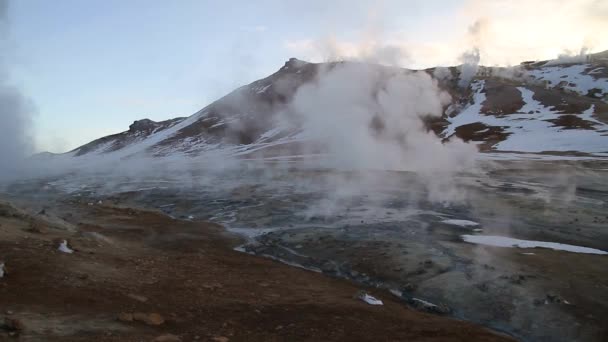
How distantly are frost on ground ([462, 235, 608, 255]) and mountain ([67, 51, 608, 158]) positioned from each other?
90.4 ft

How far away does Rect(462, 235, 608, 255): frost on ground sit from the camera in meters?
16.0

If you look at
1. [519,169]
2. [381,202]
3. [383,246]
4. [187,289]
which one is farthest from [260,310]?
[519,169]

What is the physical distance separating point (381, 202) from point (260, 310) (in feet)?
55.4

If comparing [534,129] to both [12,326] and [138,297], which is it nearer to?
[138,297]

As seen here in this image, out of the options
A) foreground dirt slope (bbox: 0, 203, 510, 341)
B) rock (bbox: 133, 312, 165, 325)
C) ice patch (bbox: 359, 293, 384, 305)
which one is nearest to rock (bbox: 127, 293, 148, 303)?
foreground dirt slope (bbox: 0, 203, 510, 341)

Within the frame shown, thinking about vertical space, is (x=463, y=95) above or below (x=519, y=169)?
above

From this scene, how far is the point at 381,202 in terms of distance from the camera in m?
26.5

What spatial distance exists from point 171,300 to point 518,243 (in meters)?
12.6

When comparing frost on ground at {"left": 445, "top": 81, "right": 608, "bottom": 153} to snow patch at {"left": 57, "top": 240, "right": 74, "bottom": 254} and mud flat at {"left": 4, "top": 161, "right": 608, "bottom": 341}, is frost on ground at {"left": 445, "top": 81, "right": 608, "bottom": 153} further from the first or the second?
snow patch at {"left": 57, "top": 240, "right": 74, "bottom": 254}

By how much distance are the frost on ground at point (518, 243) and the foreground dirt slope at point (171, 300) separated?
6105 mm

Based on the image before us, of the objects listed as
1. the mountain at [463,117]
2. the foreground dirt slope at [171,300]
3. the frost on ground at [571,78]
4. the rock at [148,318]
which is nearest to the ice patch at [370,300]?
the foreground dirt slope at [171,300]

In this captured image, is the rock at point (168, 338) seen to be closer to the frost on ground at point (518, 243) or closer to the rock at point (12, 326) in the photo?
the rock at point (12, 326)

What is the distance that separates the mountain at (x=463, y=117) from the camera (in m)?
73.6

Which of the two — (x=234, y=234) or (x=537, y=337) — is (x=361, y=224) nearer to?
(x=234, y=234)
